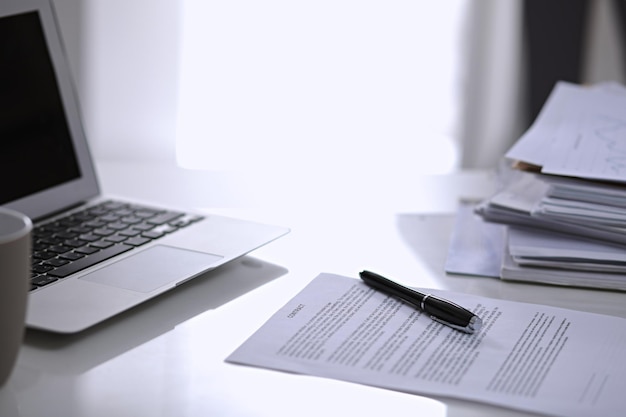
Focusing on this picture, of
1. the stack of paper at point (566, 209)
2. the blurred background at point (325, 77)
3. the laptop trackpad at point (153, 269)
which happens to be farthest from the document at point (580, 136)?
the blurred background at point (325, 77)

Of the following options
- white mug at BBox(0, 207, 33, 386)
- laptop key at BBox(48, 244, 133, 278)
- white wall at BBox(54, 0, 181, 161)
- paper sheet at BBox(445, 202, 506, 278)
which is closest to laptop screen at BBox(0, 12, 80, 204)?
laptop key at BBox(48, 244, 133, 278)

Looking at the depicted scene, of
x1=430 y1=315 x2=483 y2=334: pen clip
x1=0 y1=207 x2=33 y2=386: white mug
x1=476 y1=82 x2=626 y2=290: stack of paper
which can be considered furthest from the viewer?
x1=476 y1=82 x2=626 y2=290: stack of paper

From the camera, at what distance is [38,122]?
102 cm

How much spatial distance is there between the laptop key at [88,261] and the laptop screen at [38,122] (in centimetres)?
15

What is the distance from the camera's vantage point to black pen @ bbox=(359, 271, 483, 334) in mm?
752

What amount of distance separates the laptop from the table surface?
25 millimetres

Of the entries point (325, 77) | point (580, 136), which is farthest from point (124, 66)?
point (580, 136)

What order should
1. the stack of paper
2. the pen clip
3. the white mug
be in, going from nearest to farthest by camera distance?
the white mug
the pen clip
the stack of paper

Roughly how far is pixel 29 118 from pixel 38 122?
15mm

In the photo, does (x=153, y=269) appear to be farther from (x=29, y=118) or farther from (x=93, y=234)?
(x=29, y=118)

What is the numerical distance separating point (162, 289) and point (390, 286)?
21 cm

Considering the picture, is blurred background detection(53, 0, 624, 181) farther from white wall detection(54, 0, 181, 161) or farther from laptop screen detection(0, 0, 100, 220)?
laptop screen detection(0, 0, 100, 220)

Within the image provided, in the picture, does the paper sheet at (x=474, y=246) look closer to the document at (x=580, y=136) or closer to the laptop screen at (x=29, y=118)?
the document at (x=580, y=136)

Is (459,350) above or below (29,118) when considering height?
below
